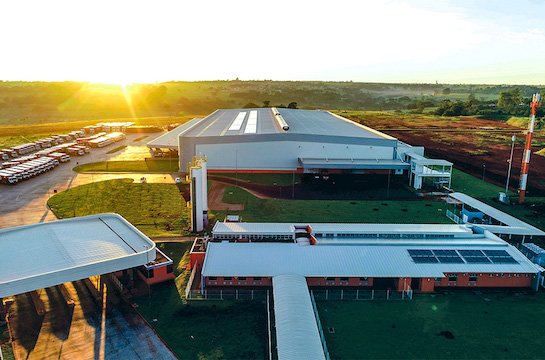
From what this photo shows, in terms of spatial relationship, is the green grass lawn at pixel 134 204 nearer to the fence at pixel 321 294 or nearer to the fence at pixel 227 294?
the fence at pixel 227 294

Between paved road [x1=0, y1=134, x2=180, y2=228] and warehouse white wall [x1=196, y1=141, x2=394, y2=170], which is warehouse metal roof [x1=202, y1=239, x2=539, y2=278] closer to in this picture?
paved road [x1=0, y1=134, x2=180, y2=228]

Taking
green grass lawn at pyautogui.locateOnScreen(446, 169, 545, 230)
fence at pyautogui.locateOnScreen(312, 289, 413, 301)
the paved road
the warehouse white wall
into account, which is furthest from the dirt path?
green grass lawn at pyautogui.locateOnScreen(446, 169, 545, 230)

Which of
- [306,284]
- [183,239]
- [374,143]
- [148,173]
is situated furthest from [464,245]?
[148,173]

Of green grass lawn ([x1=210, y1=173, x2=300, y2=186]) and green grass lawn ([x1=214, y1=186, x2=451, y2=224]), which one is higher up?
green grass lawn ([x1=210, y1=173, x2=300, y2=186])

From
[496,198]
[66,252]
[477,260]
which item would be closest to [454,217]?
[496,198]

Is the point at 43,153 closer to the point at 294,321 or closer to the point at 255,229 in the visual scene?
the point at 255,229

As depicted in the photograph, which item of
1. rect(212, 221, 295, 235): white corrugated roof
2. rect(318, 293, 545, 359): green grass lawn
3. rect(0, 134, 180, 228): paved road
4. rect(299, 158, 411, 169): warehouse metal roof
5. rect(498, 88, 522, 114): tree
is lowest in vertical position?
rect(318, 293, 545, 359): green grass lawn

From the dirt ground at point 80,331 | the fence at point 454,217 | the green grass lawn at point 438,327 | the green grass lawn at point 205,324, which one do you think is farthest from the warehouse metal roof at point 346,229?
the dirt ground at point 80,331
